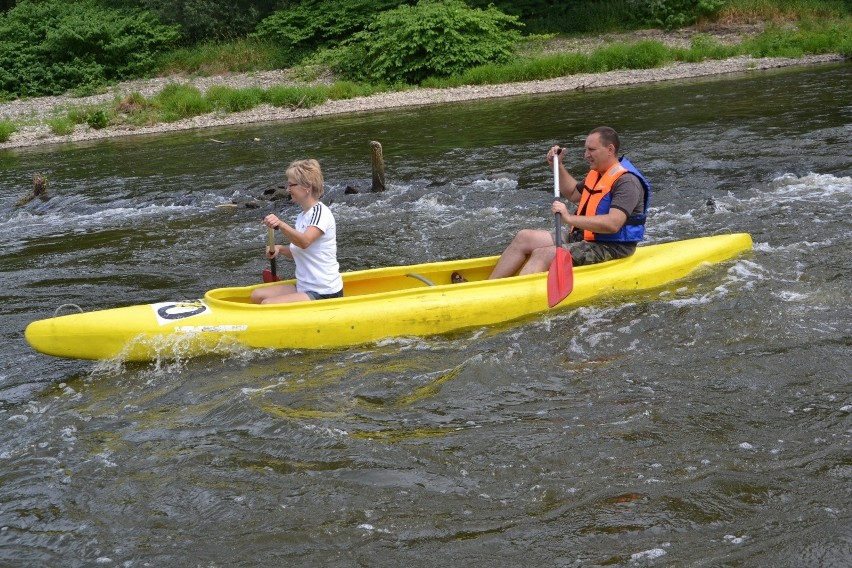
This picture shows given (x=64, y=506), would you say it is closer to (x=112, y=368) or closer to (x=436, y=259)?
(x=112, y=368)

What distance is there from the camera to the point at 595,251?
636 cm

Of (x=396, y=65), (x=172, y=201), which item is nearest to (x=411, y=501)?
(x=172, y=201)

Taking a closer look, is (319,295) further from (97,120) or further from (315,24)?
(315,24)

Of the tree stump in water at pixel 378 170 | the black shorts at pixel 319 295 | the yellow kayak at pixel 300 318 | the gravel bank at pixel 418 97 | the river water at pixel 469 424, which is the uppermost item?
the gravel bank at pixel 418 97

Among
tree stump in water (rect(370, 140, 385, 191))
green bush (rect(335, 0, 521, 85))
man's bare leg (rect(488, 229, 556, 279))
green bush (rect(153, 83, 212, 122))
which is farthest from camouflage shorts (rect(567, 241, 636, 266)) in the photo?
green bush (rect(335, 0, 521, 85))

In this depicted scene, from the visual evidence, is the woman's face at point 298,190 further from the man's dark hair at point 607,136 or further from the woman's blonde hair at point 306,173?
the man's dark hair at point 607,136

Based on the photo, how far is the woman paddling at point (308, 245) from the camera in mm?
5605

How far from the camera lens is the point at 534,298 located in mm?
6074

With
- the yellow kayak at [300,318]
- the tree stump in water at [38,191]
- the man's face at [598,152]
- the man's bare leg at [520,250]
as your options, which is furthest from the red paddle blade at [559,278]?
the tree stump in water at [38,191]

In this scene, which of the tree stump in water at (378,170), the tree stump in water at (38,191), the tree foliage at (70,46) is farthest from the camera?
the tree foliage at (70,46)

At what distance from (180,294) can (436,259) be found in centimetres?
221

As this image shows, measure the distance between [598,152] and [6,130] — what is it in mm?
16344

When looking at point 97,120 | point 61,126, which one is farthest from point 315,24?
point 61,126

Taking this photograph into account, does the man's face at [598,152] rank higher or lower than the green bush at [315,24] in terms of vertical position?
lower
